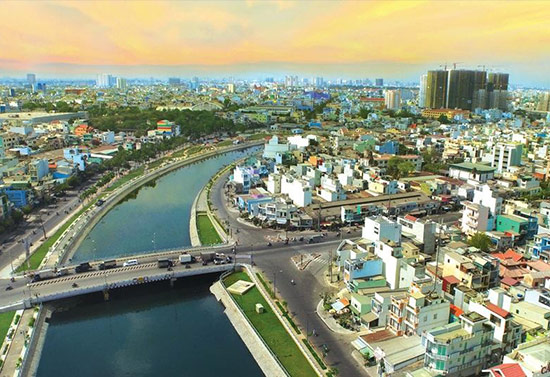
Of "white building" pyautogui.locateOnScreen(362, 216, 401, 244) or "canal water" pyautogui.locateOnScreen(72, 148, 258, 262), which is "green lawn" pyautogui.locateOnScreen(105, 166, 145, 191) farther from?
"white building" pyautogui.locateOnScreen(362, 216, 401, 244)

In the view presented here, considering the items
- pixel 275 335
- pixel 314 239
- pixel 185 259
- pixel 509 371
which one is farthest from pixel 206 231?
pixel 509 371

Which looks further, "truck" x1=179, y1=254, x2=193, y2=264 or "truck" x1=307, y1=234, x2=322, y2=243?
"truck" x1=307, y1=234, x2=322, y2=243

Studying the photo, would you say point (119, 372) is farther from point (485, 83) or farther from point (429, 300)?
point (485, 83)

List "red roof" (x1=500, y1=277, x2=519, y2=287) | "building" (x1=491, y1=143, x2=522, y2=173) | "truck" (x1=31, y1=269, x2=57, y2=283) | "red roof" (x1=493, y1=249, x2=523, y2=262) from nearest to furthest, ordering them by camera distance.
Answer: "red roof" (x1=500, y1=277, x2=519, y2=287) → "truck" (x1=31, y1=269, x2=57, y2=283) → "red roof" (x1=493, y1=249, x2=523, y2=262) → "building" (x1=491, y1=143, x2=522, y2=173)

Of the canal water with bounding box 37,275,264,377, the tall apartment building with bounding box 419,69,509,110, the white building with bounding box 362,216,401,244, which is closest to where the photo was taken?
the canal water with bounding box 37,275,264,377

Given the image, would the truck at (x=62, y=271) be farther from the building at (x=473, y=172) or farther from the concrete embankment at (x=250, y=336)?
the building at (x=473, y=172)

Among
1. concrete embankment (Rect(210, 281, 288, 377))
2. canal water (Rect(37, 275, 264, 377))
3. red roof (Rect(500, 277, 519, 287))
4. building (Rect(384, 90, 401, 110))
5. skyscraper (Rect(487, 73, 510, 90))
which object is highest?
skyscraper (Rect(487, 73, 510, 90))

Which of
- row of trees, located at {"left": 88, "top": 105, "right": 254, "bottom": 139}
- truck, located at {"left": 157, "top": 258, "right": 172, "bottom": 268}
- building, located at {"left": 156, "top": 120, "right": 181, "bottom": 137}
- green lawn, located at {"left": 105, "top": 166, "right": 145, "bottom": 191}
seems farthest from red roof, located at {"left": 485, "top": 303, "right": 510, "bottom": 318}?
row of trees, located at {"left": 88, "top": 105, "right": 254, "bottom": 139}

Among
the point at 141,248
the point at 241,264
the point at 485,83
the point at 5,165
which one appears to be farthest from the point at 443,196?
the point at 485,83
